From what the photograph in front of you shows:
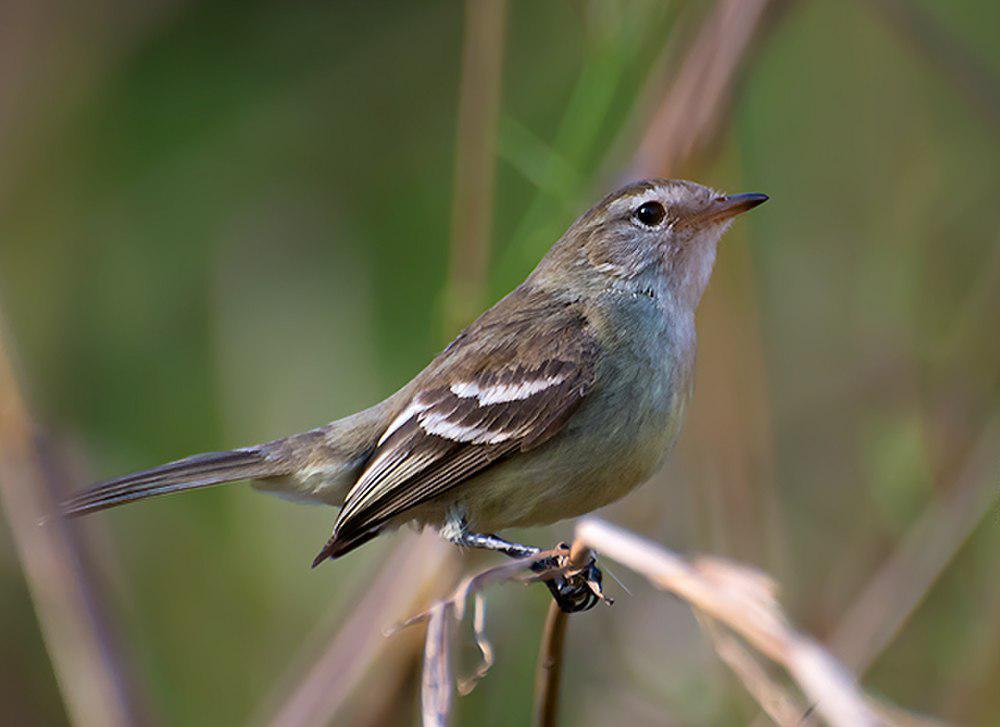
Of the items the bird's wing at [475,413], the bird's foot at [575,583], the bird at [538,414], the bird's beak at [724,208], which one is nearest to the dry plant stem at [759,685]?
the bird's foot at [575,583]

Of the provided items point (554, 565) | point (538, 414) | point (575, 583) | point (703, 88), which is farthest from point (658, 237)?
point (554, 565)

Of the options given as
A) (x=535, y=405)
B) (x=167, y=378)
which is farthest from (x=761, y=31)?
(x=167, y=378)

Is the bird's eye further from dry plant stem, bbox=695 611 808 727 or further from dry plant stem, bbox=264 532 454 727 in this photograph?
dry plant stem, bbox=695 611 808 727

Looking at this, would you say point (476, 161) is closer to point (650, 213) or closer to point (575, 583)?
point (650, 213)

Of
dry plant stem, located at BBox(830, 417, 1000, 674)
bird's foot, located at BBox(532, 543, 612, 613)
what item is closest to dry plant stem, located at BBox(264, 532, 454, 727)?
bird's foot, located at BBox(532, 543, 612, 613)

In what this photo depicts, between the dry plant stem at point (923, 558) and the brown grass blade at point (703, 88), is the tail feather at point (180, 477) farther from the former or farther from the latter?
the dry plant stem at point (923, 558)

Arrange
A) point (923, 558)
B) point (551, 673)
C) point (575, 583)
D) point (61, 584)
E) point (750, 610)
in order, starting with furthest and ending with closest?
point (923, 558) < point (575, 583) < point (61, 584) < point (551, 673) < point (750, 610)

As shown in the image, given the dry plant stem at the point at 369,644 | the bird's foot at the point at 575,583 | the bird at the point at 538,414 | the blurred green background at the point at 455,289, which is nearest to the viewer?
the bird's foot at the point at 575,583
